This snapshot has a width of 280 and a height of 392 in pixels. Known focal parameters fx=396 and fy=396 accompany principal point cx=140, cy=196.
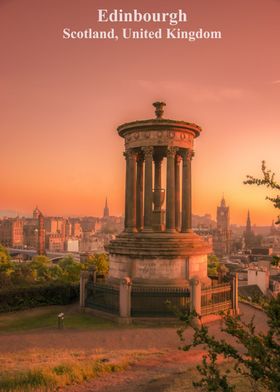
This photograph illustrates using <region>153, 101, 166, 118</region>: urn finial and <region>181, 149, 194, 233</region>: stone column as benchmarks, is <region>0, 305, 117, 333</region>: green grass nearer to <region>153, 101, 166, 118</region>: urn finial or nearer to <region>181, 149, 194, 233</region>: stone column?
<region>181, 149, 194, 233</region>: stone column

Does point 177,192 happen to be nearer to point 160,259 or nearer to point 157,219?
point 157,219

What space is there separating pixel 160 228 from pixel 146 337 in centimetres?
863

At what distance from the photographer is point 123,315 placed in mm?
19328

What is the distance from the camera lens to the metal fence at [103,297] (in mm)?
20219

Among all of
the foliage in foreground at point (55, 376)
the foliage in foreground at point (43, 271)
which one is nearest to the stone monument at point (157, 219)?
the foliage in foreground at point (55, 376)

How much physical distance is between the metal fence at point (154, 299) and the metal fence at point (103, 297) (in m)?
1.01

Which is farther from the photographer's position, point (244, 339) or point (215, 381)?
point (244, 339)

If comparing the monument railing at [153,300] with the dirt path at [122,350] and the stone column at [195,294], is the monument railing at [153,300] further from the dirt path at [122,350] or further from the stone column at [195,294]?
the dirt path at [122,350]

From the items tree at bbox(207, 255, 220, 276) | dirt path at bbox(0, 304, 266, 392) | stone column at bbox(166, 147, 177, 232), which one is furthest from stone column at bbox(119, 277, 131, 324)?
tree at bbox(207, 255, 220, 276)

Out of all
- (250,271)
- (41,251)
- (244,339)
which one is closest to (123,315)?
(244,339)

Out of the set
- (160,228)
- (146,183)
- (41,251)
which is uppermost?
(146,183)

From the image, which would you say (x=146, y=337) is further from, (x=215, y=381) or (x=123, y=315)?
(x=215, y=381)

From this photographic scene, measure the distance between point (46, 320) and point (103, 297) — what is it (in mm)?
3164

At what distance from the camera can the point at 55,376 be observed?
438 inches
